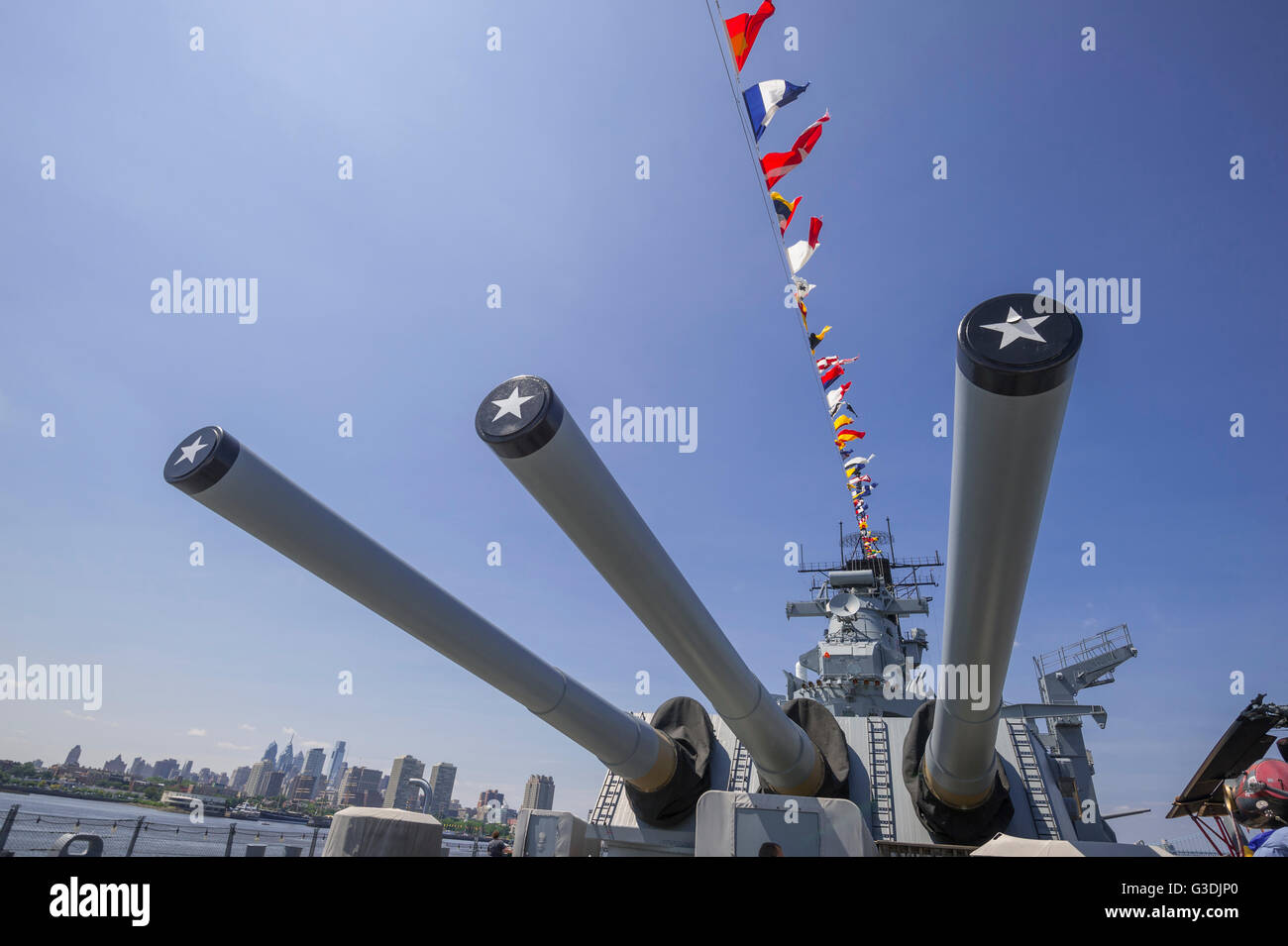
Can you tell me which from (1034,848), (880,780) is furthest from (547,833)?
(880,780)

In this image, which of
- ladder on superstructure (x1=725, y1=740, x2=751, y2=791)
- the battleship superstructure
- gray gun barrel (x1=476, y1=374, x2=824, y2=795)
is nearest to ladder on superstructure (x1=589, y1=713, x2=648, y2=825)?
the battleship superstructure

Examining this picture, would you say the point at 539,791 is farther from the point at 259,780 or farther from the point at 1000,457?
the point at 259,780

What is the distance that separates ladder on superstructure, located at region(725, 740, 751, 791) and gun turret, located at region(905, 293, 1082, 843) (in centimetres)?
344

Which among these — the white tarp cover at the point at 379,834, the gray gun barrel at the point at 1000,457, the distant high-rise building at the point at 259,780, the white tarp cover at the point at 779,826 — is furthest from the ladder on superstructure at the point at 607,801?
the distant high-rise building at the point at 259,780

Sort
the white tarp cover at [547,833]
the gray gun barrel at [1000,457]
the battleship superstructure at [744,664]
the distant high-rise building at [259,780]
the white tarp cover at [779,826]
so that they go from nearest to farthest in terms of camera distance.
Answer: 1. the gray gun barrel at [1000,457]
2. the battleship superstructure at [744,664]
3. the white tarp cover at [779,826]
4. the white tarp cover at [547,833]
5. the distant high-rise building at [259,780]

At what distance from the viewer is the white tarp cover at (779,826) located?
10.1ft

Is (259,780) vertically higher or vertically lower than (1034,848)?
lower

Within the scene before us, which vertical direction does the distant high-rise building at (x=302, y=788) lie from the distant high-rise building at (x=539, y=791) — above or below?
below

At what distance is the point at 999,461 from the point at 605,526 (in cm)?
147

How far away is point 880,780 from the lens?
615 centimetres

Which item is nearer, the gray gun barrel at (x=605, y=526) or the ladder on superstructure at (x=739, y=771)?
the gray gun barrel at (x=605, y=526)

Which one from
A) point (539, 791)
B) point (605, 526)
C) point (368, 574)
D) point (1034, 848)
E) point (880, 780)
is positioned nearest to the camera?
point (1034, 848)

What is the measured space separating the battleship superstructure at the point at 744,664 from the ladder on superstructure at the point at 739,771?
2 centimetres

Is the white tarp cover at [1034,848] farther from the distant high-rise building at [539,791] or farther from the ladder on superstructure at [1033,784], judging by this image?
the distant high-rise building at [539,791]
